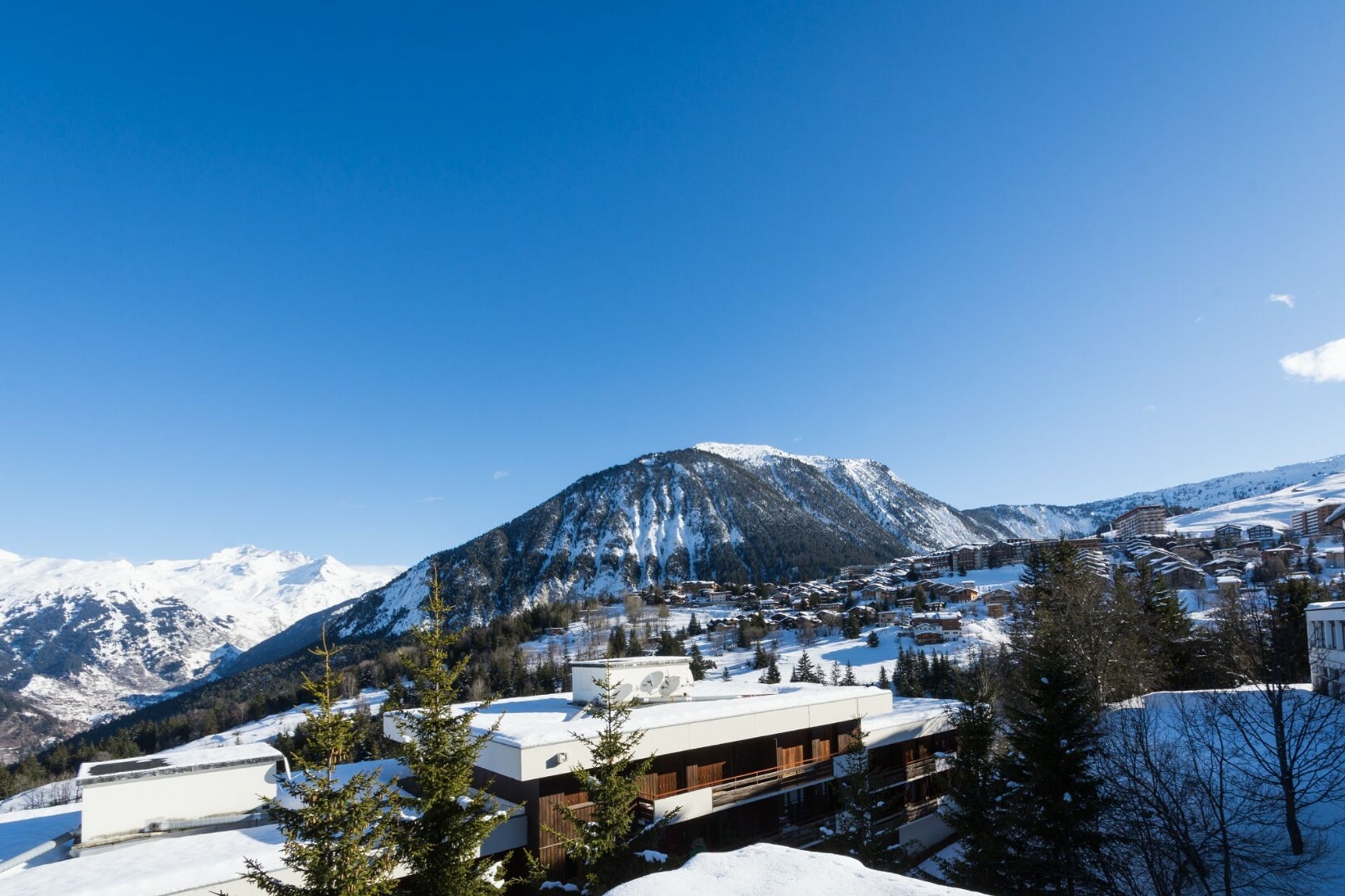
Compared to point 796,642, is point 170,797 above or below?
above

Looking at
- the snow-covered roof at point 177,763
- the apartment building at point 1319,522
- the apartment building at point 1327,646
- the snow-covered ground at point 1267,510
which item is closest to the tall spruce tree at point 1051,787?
the apartment building at point 1327,646

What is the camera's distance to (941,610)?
104 metres

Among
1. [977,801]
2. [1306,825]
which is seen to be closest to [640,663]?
[977,801]

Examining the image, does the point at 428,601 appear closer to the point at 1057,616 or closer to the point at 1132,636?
the point at 1057,616

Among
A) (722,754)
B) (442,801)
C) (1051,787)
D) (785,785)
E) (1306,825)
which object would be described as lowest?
(785,785)

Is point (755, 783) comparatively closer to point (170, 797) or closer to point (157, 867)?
point (157, 867)

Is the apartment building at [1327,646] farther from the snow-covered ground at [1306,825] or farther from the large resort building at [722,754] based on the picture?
the large resort building at [722,754]

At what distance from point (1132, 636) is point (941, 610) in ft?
248

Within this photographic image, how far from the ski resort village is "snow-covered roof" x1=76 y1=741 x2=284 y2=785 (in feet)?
0.31

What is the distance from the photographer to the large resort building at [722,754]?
18.5 m

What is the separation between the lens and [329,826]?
31.7ft

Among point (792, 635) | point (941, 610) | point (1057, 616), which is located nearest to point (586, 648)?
point (792, 635)

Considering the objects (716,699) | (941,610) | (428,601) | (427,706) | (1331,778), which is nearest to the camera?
(427,706)

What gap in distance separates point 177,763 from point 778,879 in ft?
62.8
